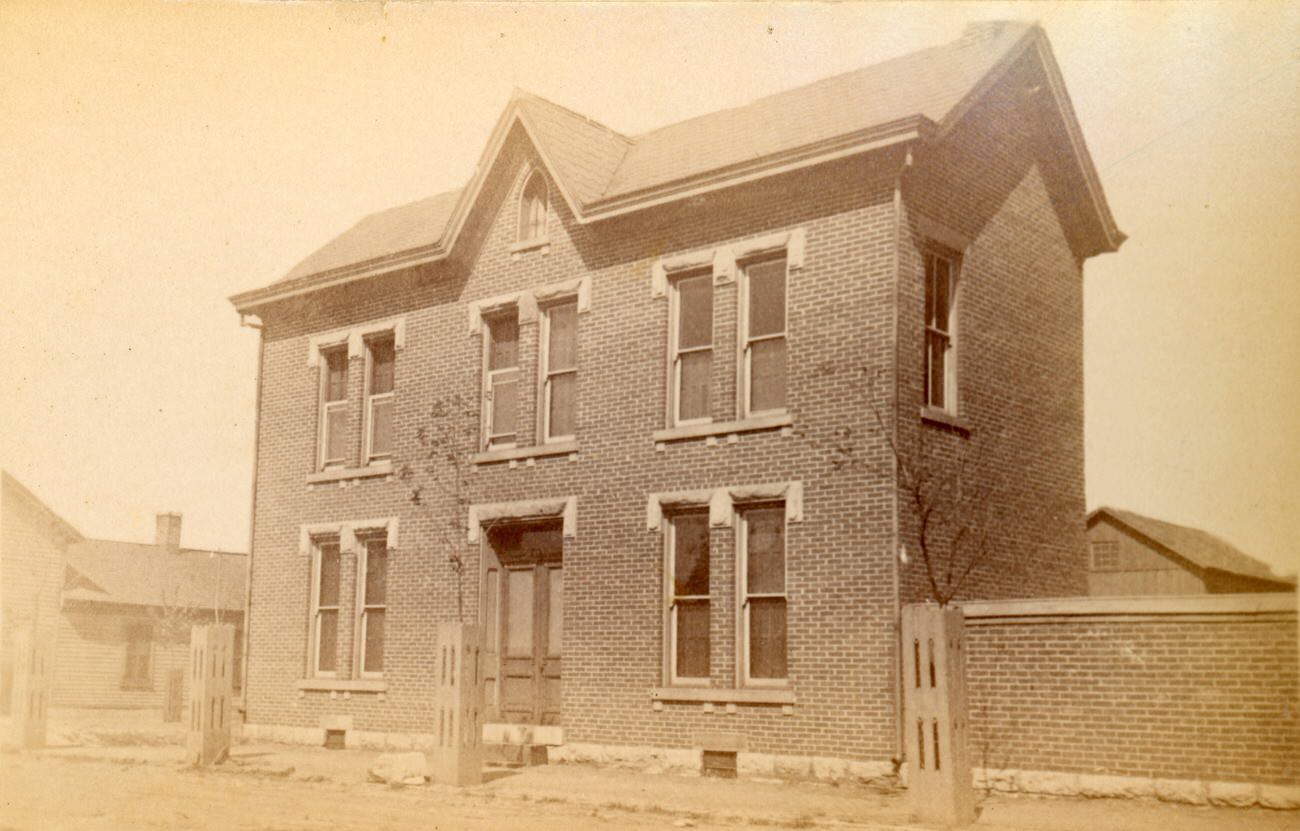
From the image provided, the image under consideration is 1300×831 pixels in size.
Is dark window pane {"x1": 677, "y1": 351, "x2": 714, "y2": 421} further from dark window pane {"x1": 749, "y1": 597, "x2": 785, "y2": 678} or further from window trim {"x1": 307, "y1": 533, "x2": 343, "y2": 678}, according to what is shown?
window trim {"x1": 307, "y1": 533, "x2": 343, "y2": 678}

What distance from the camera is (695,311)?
17594 millimetres

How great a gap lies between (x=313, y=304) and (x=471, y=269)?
3735 millimetres

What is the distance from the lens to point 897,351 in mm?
15492

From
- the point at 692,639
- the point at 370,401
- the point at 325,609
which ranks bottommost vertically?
the point at 692,639

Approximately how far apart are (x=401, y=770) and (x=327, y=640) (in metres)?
7.13

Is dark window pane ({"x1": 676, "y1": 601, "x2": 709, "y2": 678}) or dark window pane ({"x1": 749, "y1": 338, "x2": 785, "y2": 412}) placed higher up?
dark window pane ({"x1": 749, "y1": 338, "x2": 785, "y2": 412})

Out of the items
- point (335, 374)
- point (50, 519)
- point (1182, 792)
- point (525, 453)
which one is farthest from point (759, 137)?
point (50, 519)

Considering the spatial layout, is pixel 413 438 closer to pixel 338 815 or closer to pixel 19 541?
pixel 338 815

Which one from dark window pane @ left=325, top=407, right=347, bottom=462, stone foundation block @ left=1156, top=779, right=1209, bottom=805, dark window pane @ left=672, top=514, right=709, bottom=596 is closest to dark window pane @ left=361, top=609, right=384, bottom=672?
dark window pane @ left=325, top=407, right=347, bottom=462

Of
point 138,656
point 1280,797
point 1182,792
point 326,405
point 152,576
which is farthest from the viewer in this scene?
point 152,576

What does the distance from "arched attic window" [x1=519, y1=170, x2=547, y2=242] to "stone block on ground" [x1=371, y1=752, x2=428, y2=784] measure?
7.80 metres

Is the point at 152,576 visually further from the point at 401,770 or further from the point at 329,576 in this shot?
the point at 401,770

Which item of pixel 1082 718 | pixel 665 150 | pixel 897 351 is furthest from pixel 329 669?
pixel 1082 718

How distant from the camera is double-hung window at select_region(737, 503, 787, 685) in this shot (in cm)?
1623
